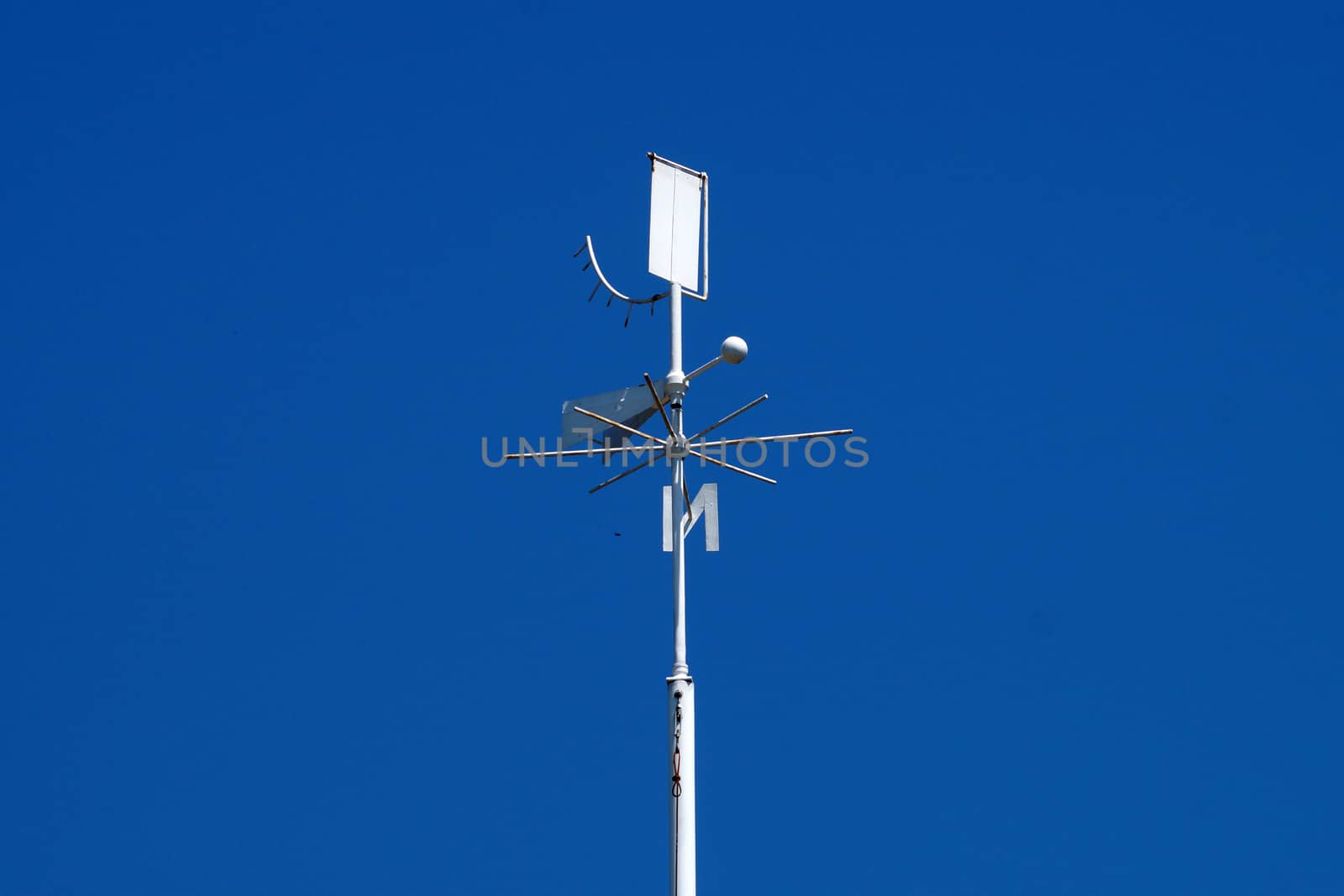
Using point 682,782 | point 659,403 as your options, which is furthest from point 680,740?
point 659,403

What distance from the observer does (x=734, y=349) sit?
2056 cm

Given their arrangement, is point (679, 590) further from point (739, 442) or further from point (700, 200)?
point (700, 200)

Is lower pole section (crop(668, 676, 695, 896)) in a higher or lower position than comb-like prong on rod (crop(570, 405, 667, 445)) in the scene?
lower

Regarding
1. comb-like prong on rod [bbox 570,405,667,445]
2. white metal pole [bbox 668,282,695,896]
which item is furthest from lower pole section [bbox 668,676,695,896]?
comb-like prong on rod [bbox 570,405,667,445]

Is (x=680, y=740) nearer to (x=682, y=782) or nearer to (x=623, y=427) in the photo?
(x=682, y=782)

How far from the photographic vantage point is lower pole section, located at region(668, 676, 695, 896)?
60.9 feet

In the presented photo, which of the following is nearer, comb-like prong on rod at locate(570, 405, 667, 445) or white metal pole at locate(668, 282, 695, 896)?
Answer: white metal pole at locate(668, 282, 695, 896)

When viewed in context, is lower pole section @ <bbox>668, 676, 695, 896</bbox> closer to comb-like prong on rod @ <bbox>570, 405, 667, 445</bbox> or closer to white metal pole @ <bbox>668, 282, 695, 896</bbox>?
white metal pole @ <bbox>668, 282, 695, 896</bbox>

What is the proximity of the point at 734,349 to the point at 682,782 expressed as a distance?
4.31 meters

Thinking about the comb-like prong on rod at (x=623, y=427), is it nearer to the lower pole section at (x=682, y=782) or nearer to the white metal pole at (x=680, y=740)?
the white metal pole at (x=680, y=740)

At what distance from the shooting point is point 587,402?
22.0 metres

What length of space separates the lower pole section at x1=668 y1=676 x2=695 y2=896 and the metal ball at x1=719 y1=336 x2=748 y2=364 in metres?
3.30

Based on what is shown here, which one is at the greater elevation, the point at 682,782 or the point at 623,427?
the point at 623,427

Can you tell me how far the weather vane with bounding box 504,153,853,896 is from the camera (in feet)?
62.3
